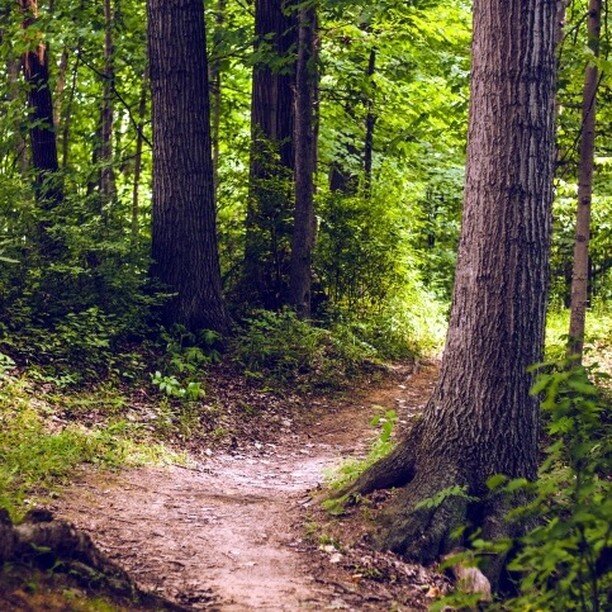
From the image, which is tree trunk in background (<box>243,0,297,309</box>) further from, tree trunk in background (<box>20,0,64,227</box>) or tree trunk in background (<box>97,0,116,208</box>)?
tree trunk in background (<box>20,0,64,227</box>)

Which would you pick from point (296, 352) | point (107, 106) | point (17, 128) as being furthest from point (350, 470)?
point (17, 128)

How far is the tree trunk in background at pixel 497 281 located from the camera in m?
5.48

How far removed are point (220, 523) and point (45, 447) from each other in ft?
6.07

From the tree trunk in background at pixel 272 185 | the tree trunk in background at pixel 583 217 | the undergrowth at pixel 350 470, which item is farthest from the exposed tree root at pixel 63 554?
the tree trunk in background at pixel 272 185

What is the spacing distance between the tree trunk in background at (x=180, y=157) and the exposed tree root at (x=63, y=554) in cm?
709

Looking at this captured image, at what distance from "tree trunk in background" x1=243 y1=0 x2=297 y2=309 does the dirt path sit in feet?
13.5

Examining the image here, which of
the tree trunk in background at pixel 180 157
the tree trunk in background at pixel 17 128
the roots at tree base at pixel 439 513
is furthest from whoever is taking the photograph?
the tree trunk in background at pixel 17 128

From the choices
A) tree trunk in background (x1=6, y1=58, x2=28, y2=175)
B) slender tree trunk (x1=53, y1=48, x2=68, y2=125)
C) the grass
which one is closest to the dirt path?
the grass

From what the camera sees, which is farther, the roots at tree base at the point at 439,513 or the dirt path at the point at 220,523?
the roots at tree base at the point at 439,513

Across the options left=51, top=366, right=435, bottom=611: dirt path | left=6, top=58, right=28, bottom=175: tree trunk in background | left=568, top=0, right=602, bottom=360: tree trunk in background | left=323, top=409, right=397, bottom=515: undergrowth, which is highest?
left=6, top=58, right=28, bottom=175: tree trunk in background

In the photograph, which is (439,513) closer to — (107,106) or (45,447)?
(45,447)

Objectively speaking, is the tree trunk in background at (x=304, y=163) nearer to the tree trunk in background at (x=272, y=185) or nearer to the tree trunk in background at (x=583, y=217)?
the tree trunk in background at (x=272, y=185)

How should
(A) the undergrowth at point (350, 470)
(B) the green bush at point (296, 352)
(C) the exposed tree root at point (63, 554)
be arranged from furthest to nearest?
(B) the green bush at point (296, 352) < (A) the undergrowth at point (350, 470) < (C) the exposed tree root at point (63, 554)

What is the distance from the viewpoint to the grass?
628 centimetres
